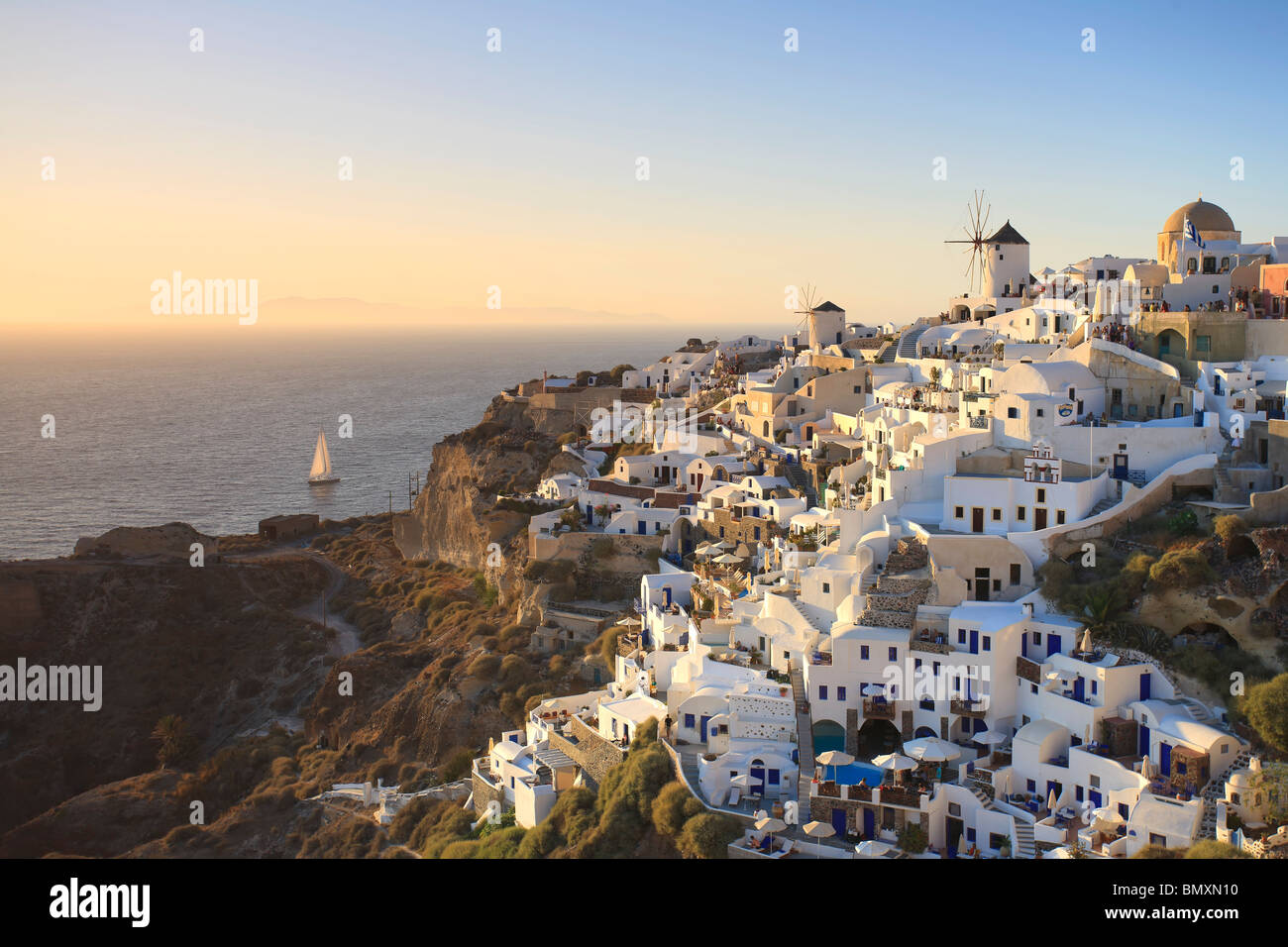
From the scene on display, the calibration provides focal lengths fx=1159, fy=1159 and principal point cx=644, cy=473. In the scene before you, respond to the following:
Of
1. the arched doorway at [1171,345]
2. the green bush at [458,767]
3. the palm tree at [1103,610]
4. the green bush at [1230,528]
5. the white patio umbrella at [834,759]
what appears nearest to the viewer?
A: the white patio umbrella at [834,759]

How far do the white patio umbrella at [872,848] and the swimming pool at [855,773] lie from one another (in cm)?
129

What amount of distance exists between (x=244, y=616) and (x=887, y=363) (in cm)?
2407

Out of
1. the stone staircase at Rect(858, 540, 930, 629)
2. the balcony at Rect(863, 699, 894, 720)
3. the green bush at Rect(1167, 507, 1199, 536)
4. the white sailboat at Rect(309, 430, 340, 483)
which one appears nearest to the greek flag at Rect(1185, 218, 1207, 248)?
the green bush at Rect(1167, 507, 1199, 536)

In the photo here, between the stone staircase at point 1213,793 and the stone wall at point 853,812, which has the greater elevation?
the stone staircase at point 1213,793

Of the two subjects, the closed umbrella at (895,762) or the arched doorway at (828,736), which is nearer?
the closed umbrella at (895,762)

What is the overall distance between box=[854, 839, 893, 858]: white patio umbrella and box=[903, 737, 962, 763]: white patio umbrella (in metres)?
2.17

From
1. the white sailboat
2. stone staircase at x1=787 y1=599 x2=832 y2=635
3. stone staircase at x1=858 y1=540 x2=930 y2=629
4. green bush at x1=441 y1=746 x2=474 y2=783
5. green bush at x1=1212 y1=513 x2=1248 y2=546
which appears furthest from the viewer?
the white sailboat

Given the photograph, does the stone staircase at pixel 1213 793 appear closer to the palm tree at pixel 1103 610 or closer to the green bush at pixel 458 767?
the palm tree at pixel 1103 610

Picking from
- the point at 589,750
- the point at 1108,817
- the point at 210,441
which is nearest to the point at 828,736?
the point at 589,750

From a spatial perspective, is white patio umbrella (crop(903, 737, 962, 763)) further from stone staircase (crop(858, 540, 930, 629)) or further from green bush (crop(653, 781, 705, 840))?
green bush (crop(653, 781, 705, 840))

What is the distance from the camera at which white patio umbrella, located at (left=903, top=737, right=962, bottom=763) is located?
19.1 metres

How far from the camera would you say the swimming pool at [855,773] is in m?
18.5

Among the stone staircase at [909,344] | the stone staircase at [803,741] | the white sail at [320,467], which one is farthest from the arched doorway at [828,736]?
the white sail at [320,467]
